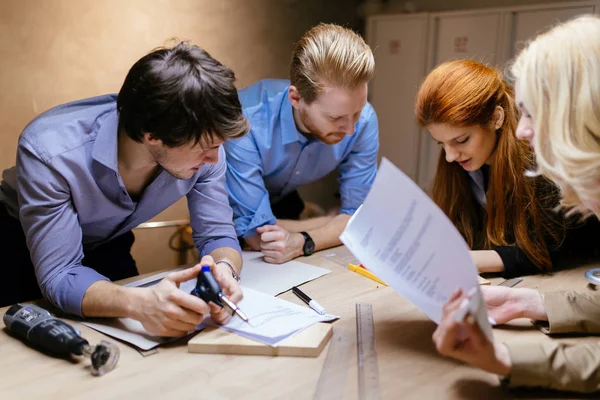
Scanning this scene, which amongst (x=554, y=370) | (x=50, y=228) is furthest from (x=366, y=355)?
(x=50, y=228)

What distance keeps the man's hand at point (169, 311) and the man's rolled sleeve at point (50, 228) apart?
18 cm

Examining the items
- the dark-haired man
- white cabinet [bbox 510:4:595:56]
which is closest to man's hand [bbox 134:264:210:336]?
the dark-haired man

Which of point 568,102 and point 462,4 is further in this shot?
point 462,4

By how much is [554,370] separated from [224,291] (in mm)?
677

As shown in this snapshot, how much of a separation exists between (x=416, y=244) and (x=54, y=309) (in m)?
0.86

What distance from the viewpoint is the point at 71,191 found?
4.25 ft

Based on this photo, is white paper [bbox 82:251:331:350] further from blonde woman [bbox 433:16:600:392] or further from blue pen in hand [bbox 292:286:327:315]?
blonde woman [bbox 433:16:600:392]

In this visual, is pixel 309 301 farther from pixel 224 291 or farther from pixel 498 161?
pixel 498 161

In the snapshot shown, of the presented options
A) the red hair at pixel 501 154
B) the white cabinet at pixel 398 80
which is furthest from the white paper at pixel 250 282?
the white cabinet at pixel 398 80

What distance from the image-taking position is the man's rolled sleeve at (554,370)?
965 millimetres

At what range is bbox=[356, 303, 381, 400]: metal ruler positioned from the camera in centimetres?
98

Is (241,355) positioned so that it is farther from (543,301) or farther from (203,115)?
(543,301)

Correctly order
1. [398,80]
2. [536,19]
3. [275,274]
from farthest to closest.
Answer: [398,80] → [536,19] → [275,274]

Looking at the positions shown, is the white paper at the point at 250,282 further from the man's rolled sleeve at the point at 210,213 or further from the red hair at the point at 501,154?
the red hair at the point at 501,154
